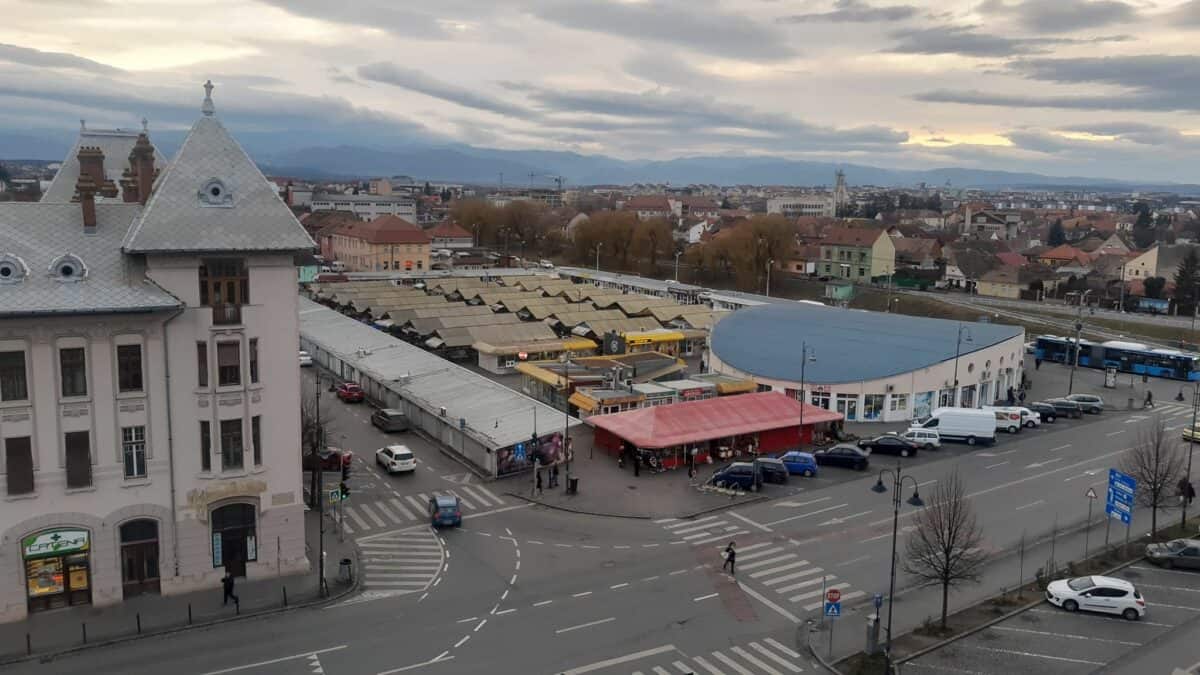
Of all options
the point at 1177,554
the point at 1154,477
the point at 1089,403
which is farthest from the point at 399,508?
the point at 1089,403

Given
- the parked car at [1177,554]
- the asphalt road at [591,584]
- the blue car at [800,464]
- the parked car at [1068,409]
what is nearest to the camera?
the asphalt road at [591,584]

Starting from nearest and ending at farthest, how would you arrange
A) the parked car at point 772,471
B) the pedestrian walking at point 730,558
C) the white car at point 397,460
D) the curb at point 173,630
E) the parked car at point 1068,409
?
the curb at point 173,630
the pedestrian walking at point 730,558
the parked car at point 772,471
the white car at point 397,460
the parked car at point 1068,409

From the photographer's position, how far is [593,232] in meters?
142

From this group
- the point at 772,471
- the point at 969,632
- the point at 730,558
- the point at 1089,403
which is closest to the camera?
the point at 969,632

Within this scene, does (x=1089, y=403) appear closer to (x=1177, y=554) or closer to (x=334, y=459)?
(x=1177, y=554)

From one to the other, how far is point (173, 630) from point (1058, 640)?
2558cm

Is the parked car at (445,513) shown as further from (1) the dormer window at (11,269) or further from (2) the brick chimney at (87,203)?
(1) the dormer window at (11,269)

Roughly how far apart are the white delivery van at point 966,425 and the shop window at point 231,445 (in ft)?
116

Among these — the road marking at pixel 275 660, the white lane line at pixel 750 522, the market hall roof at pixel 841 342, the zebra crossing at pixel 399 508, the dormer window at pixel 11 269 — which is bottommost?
the zebra crossing at pixel 399 508

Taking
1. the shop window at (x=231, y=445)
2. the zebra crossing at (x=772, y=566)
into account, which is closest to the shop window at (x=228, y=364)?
the shop window at (x=231, y=445)

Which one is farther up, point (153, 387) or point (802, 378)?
point (153, 387)

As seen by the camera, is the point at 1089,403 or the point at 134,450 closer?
the point at 134,450

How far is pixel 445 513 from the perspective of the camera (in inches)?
1330

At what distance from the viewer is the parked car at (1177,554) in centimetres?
3075
